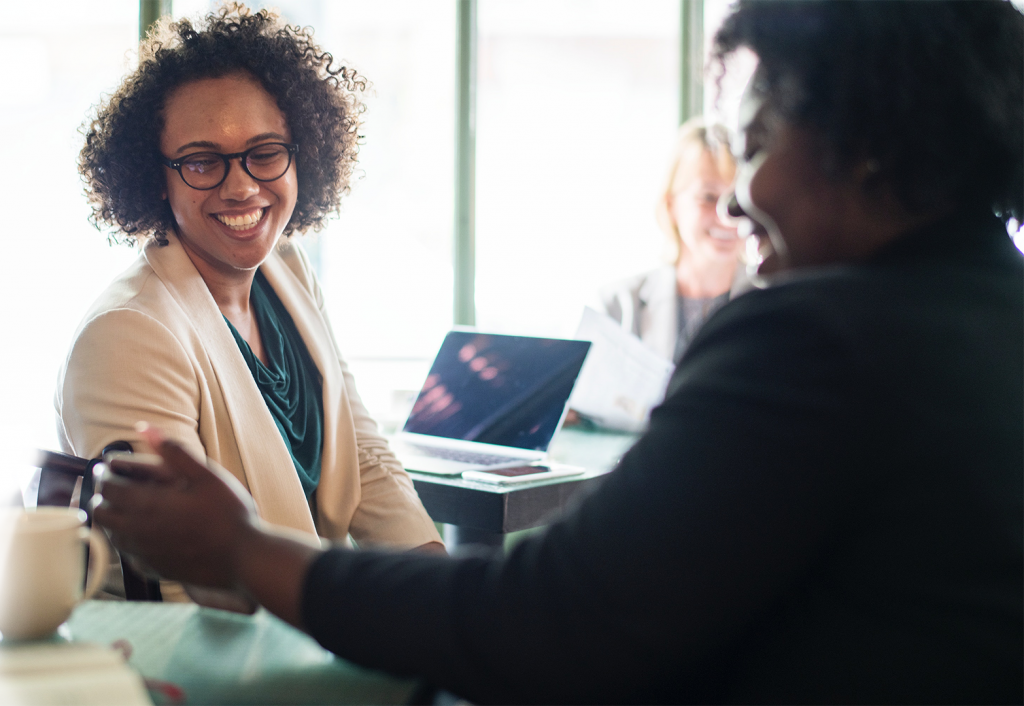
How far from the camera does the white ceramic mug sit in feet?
2.57

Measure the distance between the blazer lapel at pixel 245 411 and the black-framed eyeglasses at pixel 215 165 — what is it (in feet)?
0.57

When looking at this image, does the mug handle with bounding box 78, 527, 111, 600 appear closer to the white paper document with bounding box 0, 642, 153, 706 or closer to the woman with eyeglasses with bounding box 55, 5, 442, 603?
the white paper document with bounding box 0, 642, 153, 706

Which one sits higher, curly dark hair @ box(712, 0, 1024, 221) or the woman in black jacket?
curly dark hair @ box(712, 0, 1024, 221)

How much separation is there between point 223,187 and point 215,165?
2.0 inches

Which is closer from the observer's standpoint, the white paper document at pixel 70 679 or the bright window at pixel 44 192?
the white paper document at pixel 70 679

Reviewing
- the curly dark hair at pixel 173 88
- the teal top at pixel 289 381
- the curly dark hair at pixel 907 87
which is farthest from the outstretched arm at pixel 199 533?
the curly dark hair at pixel 173 88

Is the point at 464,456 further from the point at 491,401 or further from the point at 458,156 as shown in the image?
the point at 458,156

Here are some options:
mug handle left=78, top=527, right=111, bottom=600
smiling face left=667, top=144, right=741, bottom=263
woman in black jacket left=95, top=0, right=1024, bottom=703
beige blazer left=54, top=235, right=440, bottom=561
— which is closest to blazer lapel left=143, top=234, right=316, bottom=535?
beige blazer left=54, top=235, right=440, bottom=561

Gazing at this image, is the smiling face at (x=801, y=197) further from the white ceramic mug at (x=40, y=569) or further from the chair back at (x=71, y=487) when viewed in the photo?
the chair back at (x=71, y=487)

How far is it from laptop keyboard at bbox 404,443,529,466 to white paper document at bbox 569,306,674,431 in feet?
1.52

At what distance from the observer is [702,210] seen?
313 cm

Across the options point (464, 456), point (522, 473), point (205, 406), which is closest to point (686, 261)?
point (464, 456)

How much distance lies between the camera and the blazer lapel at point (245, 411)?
1469mm

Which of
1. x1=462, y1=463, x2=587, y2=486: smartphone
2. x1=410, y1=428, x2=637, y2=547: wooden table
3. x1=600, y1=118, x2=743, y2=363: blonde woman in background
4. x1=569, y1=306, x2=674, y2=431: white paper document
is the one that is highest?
x1=600, y1=118, x2=743, y2=363: blonde woman in background
